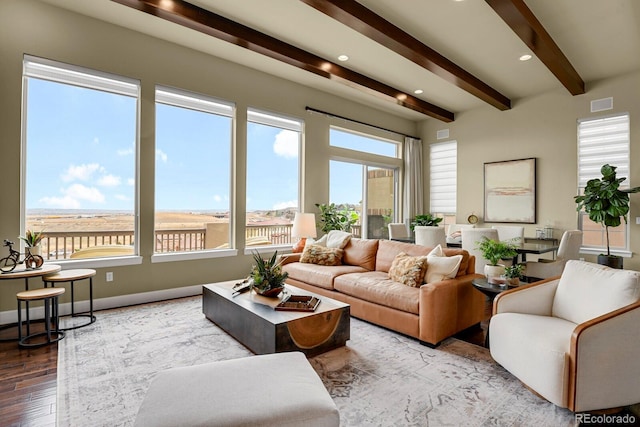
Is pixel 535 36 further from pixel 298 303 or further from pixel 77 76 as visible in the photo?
pixel 77 76

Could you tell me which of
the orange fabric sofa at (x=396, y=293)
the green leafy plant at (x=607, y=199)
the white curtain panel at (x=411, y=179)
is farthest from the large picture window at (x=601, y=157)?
the orange fabric sofa at (x=396, y=293)

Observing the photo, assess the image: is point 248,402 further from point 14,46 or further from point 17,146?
point 14,46

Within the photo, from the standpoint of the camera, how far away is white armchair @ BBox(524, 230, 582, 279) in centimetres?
444

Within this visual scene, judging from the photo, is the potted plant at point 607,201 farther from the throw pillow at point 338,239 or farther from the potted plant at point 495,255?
the throw pillow at point 338,239

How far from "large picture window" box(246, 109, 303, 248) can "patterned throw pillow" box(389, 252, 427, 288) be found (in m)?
2.60

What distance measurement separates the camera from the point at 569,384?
1886 mm

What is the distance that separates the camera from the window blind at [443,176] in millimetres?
7352

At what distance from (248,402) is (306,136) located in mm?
4979

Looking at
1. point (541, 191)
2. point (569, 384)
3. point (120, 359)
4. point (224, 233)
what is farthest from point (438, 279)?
point (541, 191)

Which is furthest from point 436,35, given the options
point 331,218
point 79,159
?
point 79,159

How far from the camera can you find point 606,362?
6.10 ft

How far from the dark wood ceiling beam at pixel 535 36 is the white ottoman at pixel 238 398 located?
11.8 feet

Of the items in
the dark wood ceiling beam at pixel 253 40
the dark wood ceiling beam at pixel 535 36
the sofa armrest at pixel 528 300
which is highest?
the dark wood ceiling beam at pixel 253 40

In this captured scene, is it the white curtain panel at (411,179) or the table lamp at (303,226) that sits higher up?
the white curtain panel at (411,179)
